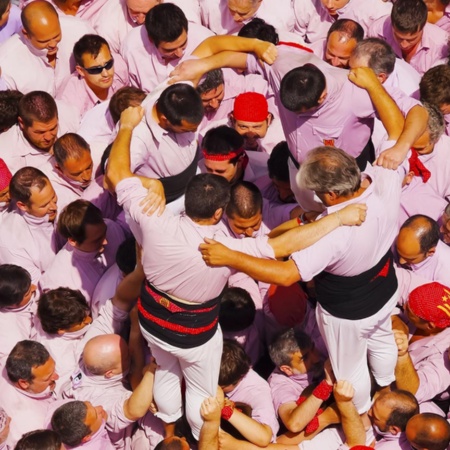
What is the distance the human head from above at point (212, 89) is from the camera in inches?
261

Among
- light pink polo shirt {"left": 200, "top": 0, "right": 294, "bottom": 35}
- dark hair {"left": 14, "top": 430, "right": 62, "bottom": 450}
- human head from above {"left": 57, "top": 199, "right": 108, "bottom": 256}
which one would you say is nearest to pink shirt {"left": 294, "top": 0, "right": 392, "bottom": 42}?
light pink polo shirt {"left": 200, "top": 0, "right": 294, "bottom": 35}

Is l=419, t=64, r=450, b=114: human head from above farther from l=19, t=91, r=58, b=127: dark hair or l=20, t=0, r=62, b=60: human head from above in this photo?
l=20, t=0, r=62, b=60: human head from above

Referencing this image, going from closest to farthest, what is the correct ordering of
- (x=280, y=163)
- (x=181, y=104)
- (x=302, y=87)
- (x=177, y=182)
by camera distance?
1. (x=302, y=87)
2. (x=181, y=104)
3. (x=177, y=182)
4. (x=280, y=163)

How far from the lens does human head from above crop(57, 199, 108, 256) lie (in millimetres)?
6098

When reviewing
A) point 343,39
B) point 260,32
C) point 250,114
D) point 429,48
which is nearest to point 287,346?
point 250,114

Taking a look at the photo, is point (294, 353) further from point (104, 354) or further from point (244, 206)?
point (104, 354)

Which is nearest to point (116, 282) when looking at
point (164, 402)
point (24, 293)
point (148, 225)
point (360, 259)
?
point (24, 293)

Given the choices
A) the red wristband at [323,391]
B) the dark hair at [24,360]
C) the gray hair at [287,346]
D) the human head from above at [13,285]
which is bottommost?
the red wristband at [323,391]

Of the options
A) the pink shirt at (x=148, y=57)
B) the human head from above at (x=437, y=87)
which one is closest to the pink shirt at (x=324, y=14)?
the pink shirt at (x=148, y=57)

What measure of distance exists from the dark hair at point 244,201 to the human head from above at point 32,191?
1.17m

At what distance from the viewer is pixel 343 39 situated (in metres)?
7.01

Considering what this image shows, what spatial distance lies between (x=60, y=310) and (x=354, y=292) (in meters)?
1.79

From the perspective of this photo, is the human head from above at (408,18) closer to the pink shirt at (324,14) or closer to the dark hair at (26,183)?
the pink shirt at (324,14)

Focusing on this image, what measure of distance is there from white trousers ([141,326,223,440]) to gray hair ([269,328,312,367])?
0.49 metres
